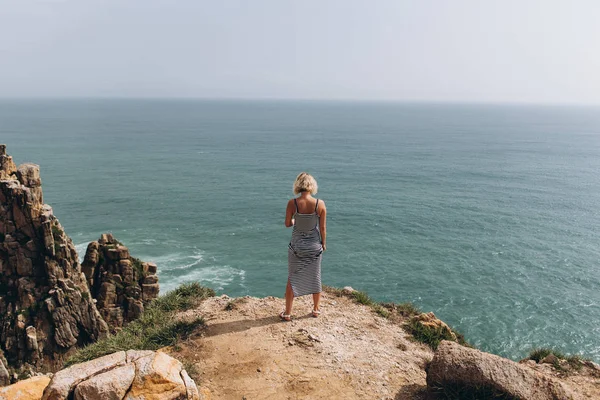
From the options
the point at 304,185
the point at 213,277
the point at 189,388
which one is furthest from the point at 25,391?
the point at 213,277

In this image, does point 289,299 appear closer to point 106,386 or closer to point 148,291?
point 106,386

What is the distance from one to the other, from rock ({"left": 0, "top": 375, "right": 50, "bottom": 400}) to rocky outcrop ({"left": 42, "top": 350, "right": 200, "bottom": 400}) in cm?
38

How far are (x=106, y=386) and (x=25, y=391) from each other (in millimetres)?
1526

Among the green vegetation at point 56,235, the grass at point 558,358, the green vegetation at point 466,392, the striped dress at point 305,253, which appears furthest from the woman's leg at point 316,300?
the green vegetation at point 56,235

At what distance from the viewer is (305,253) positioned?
10766mm

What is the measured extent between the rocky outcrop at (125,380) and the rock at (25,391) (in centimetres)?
38

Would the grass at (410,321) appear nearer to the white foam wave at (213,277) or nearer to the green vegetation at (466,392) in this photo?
the green vegetation at (466,392)

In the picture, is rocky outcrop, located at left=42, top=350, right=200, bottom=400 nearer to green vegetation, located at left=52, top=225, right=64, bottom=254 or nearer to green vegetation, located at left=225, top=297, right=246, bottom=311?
green vegetation, located at left=225, top=297, right=246, bottom=311

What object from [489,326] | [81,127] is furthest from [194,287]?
[81,127]

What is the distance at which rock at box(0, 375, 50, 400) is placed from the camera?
7.00 meters

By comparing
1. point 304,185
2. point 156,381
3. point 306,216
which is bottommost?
point 156,381

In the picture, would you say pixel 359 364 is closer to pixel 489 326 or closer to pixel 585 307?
pixel 489 326

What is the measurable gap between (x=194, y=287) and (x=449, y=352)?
27.5 feet

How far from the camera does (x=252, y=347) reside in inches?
400
